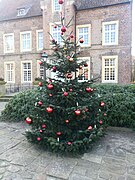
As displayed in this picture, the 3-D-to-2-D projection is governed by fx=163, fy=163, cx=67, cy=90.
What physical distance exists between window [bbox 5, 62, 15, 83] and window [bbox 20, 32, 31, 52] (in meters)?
2.41

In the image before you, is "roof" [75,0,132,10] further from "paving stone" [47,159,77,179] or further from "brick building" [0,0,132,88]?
"paving stone" [47,159,77,179]

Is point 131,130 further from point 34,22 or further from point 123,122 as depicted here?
point 34,22

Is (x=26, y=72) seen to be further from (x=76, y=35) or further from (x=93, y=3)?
(x=93, y=3)

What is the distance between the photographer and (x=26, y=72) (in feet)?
62.5

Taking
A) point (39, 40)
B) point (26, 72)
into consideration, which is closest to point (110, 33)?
point (39, 40)

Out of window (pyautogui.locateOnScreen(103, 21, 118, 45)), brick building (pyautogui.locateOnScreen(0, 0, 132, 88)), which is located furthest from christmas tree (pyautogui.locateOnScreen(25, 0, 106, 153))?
window (pyautogui.locateOnScreen(103, 21, 118, 45))

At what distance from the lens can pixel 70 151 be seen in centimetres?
320

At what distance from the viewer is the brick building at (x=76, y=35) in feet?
49.0

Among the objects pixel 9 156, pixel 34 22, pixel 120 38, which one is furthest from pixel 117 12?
pixel 9 156

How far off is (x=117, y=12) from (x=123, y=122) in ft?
44.3

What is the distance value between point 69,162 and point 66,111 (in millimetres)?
938

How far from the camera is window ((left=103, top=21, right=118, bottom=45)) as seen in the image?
15.1 metres

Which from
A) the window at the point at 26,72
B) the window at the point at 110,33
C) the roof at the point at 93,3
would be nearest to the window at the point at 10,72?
the window at the point at 26,72

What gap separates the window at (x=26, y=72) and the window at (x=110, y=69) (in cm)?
836
